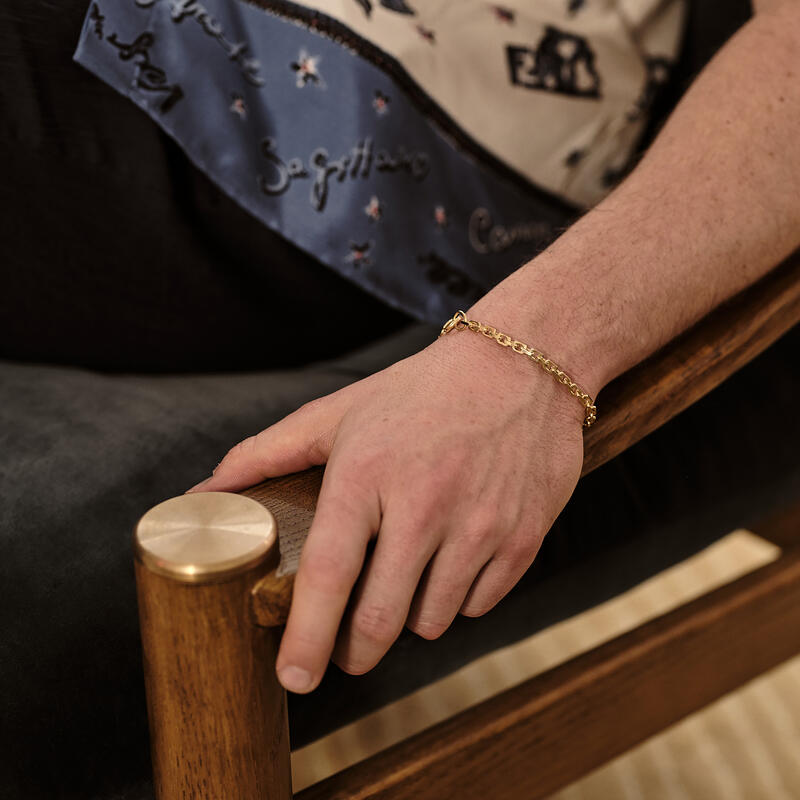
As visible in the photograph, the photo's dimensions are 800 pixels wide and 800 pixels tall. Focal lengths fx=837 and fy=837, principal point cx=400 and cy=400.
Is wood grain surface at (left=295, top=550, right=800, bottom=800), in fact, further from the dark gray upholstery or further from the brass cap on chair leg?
the brass cap on chair leg

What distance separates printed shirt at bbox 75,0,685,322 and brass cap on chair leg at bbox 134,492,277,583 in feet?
1.16

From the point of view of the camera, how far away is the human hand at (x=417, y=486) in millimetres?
374

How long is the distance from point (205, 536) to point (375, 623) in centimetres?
9

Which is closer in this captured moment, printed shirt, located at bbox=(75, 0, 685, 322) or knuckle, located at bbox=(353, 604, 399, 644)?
knuckle, located at bbox=(353, 604, 399, 644)

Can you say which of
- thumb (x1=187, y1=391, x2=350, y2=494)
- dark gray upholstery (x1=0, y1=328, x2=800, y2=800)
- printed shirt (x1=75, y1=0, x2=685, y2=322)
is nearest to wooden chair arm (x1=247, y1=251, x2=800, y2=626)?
thumb (x1=187, y1=391, x2=350, y2=494)

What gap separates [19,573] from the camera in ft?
1.56

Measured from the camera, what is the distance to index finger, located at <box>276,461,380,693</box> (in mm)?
362

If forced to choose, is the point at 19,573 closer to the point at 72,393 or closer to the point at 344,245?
the point at 72,393

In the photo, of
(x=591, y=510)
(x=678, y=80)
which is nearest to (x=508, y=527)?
(x=591, y=510)

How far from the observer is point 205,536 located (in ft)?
1.19

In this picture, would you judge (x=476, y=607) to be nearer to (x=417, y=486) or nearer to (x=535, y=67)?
→ (x=417, y=486)

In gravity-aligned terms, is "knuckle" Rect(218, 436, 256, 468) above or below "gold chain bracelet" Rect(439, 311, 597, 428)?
below

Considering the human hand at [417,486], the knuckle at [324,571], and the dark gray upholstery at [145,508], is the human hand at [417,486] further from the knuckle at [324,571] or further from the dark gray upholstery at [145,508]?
the dark gray upholstery at [145,508]

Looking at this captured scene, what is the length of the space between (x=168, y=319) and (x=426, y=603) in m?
0.39
